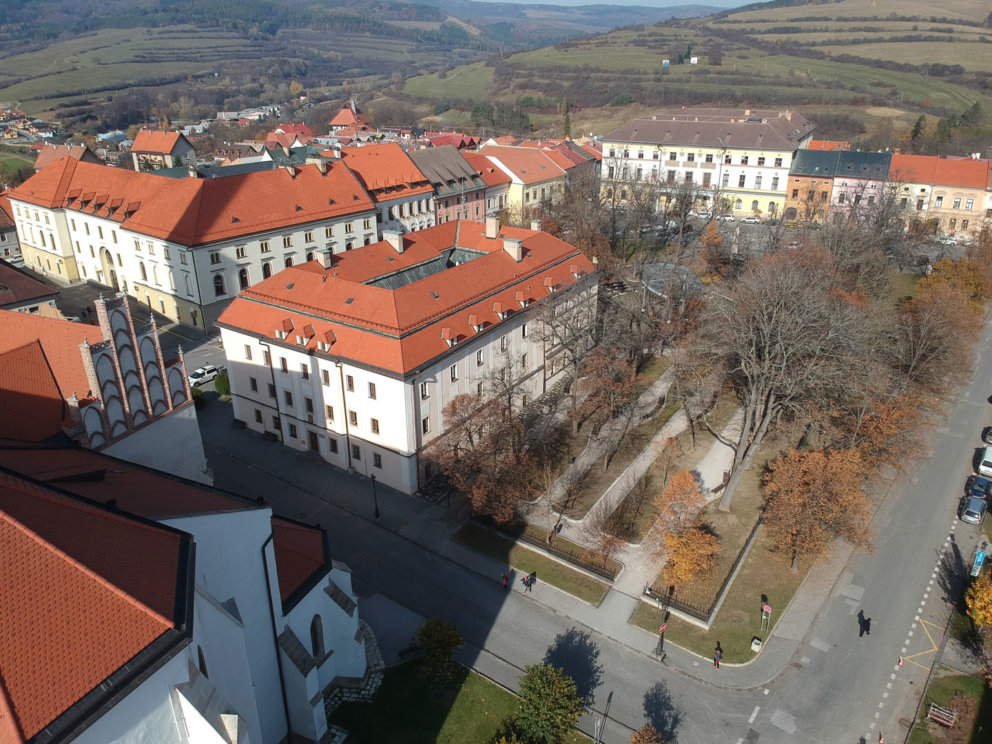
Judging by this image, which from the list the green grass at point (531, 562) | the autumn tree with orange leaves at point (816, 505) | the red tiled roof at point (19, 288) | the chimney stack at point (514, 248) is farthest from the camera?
the chimney stack at point (514, 248)

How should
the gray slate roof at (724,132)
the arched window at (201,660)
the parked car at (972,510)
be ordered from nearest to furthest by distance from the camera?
1. the arched window at (201,660)
2. the parked car at (972,510)
3. the gray slate roof at (724,132)

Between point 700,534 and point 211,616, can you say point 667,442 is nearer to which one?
point 700,534

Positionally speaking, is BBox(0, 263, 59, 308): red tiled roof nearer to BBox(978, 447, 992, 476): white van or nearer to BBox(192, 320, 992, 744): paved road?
BBox(192, 320, 992, 744): paved road

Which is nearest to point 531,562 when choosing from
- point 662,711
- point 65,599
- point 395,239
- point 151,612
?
point 662,711

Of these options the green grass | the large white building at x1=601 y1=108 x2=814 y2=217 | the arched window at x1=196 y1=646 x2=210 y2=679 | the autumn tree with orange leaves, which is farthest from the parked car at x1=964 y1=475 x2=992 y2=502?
the large white building at x1=601 y1=108 x2=814 y2=217

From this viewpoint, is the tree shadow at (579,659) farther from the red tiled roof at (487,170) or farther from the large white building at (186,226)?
the red tiled roof at (487,170)

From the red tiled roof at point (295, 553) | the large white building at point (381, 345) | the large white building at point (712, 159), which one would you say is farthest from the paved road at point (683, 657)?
the large white building at point (712, 159)
